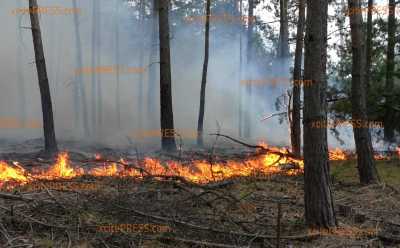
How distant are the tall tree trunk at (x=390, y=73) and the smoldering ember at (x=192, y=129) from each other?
0.16 feet

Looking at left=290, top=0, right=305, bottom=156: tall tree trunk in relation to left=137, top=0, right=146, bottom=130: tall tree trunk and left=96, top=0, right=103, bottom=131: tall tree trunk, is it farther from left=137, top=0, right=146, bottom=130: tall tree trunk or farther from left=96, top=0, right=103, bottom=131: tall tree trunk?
left=96, top=0, right=103, bottom=131: tall tree trunk

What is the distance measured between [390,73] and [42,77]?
11.1m

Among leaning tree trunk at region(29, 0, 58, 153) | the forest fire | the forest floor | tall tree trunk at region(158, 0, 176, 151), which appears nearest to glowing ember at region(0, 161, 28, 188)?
the forest fire

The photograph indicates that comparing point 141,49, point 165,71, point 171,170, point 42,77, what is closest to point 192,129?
point 141,49

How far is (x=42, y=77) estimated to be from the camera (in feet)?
48.6

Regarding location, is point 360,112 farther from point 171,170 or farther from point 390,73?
point 390,73

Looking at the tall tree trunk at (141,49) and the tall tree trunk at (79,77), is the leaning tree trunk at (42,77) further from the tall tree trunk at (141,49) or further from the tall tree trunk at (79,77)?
the tall tree trunk at (141,49)

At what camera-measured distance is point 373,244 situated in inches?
252

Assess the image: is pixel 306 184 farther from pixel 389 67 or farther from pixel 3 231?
pixel 389 67

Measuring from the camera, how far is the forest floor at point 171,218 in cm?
623

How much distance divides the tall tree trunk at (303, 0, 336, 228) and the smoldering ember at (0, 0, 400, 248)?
17 millimetres

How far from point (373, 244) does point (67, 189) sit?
5207 millimetres

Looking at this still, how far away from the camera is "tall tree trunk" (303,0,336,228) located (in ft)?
22.2

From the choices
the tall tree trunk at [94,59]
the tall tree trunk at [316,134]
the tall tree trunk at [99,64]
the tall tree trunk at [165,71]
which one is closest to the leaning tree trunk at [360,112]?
the tall tree trunk at [316,134]
